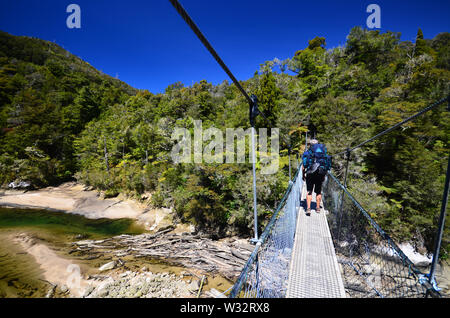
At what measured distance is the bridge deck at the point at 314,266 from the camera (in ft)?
5.82

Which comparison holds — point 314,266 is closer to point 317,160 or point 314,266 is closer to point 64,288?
point 317,160

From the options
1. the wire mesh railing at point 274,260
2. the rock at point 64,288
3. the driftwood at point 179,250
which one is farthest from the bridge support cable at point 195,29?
the rock at point 64,288

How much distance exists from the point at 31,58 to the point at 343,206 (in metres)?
45.9

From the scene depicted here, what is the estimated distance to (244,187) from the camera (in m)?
8.77

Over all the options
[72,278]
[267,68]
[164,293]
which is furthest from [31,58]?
[164,293]

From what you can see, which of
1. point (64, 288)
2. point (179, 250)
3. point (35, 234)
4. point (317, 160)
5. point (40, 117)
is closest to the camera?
point (317, 160)

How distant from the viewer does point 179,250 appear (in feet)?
25.1

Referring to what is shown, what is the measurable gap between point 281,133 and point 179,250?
982 cm

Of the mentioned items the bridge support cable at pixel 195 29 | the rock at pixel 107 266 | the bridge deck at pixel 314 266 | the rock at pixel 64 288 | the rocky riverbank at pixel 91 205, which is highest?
the bridge support cable at pixel 195 29

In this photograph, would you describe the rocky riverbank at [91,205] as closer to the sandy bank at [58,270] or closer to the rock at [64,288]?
the sandy bank at [58,270]

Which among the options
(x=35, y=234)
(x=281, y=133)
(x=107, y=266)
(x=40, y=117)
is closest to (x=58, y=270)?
(x=107, y=266)

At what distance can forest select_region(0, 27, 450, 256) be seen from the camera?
28.2ft

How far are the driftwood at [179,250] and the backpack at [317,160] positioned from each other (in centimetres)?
530
